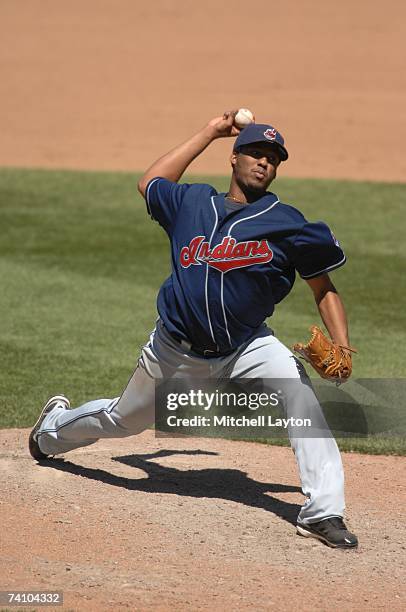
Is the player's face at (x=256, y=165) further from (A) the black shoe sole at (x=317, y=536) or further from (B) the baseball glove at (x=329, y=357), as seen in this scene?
(A) the black shoe sole at (x=317, y=536)

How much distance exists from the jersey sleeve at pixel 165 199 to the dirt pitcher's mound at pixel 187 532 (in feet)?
4.22

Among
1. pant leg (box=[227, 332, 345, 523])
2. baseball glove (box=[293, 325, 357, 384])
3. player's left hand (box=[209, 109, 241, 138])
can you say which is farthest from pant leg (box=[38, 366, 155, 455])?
player's left hand (box=[209, 109, 241, 138])

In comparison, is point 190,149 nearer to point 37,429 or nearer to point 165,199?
point 165,199

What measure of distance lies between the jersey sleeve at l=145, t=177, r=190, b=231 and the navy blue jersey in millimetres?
119

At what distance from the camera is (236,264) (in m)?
4.65

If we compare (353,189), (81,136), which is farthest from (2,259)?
(81,136)

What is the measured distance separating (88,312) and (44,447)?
4098 millimetres

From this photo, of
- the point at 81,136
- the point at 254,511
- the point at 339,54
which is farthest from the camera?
the point at 339,54

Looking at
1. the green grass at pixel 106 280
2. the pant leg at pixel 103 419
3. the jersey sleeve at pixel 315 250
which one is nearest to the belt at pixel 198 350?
the pant leg at pixel 103 419

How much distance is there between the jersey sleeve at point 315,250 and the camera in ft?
15.1

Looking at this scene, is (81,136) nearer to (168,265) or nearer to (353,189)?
(353,189)

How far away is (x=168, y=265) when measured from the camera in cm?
1135

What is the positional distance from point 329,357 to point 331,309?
212 mm

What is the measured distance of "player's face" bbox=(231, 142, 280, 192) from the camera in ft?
15.7
